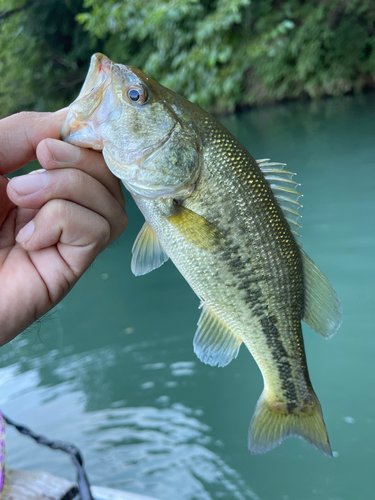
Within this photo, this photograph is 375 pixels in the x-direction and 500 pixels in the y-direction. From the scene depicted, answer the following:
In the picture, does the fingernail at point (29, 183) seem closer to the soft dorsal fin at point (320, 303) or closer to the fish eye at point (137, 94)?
the fish eye at point (137, 94)

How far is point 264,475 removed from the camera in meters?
2.97

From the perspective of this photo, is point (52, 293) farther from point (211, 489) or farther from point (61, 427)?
point (61, 427)

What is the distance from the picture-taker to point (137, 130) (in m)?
1.47

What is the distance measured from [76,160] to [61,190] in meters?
0.12

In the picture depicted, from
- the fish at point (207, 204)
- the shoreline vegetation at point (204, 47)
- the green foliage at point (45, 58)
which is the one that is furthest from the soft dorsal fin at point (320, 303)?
the green foliage at point (45, 58)

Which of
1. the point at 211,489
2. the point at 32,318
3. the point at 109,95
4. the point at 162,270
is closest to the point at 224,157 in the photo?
the point at 109,95

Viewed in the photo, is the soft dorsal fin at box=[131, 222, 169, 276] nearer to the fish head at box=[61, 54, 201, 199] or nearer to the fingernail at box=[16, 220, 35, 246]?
the fish head at box=[61, 54, 201, 199]

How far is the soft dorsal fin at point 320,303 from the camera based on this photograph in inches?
63.6

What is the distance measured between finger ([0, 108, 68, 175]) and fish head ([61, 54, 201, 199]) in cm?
8

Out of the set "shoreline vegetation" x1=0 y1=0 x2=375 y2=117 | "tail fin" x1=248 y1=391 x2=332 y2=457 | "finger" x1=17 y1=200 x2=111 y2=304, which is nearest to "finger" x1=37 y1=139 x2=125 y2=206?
"finger" x1=17 y1=200 x2=111 y2=304

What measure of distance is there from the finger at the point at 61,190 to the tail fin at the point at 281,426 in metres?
1.03

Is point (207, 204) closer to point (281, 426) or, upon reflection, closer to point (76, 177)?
point (76, 177)

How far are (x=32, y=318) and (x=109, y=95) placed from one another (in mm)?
852

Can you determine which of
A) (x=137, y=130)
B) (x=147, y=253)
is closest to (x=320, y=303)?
(x=147, y=253)
